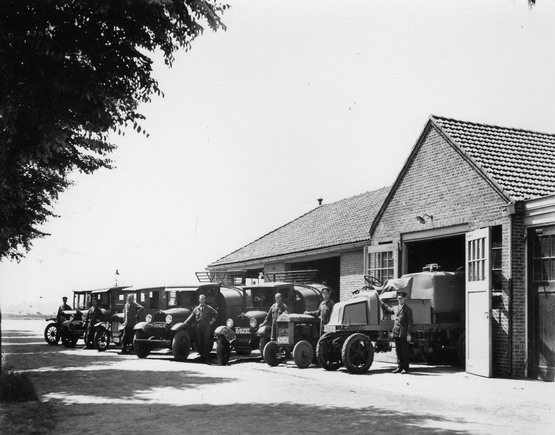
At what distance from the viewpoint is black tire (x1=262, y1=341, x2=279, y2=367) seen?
16.8 m

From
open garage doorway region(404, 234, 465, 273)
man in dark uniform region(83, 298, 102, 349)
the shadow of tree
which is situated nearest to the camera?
the shadow of tree

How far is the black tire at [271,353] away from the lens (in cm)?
1677

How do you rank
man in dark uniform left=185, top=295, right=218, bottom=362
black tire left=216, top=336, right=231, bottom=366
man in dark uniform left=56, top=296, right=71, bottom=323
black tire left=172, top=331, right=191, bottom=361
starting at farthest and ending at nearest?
man in dark uniform left=56, top=296, right=71, bottom=323 < black tire left=172, top=331, right=191, bottom=361 < man in dark uniform left=185, top=295, right=218, bottom=362 < black tire left=216, top=336, right=231, bottom=366

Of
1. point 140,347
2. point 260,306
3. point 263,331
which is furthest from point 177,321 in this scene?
point 263,331

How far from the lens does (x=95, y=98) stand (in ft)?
32.5

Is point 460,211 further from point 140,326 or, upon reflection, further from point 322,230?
point 322,230

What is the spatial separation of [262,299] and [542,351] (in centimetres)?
856

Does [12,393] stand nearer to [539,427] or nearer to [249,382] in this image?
[249,382]

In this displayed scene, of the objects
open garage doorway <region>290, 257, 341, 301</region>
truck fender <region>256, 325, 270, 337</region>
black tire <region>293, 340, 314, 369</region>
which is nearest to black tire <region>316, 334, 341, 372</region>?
black tire <region>293, 340, 314, 369</region>

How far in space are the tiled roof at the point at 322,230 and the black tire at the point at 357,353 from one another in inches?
258

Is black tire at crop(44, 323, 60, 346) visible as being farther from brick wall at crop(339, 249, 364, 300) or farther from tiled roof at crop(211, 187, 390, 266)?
brick wall at crop(339, 249, 364, 300)

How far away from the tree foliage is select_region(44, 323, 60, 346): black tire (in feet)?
53.2

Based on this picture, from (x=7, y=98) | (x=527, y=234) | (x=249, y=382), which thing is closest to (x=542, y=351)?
(x=527, y=234)

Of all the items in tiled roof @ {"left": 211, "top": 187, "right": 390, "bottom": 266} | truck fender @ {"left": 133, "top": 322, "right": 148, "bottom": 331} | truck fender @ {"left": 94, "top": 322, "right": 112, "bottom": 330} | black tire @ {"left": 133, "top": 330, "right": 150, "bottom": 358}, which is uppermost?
tiled roof @ {"left": 211, "top": 187, "right": 390, "bottom": 266}
